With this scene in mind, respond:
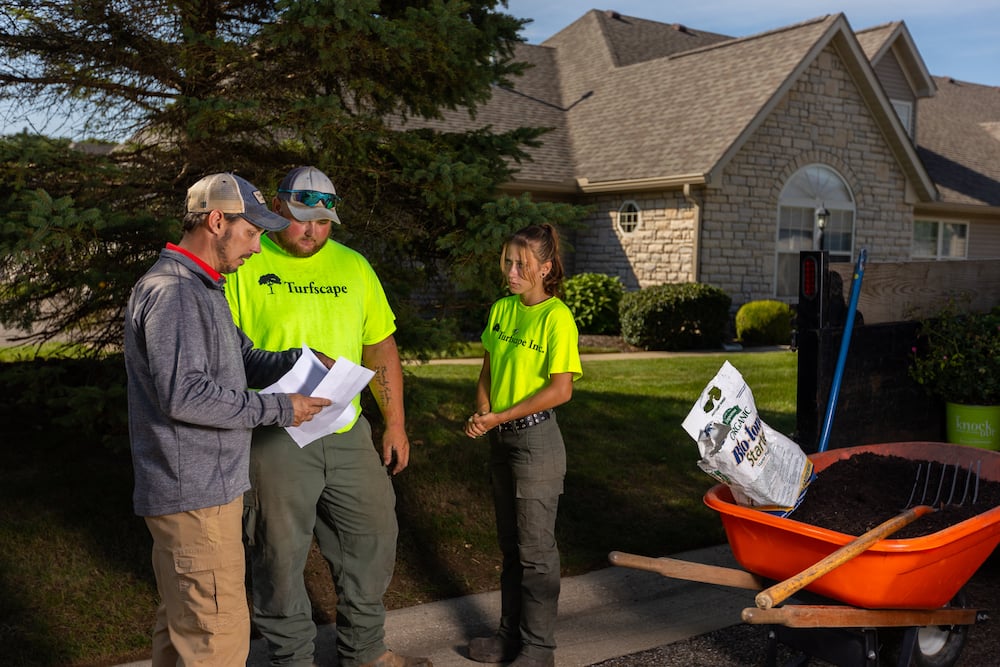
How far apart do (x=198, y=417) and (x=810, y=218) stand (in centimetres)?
1715

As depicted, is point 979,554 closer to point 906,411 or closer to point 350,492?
point 906,411

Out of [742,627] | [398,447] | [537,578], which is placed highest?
[398,447]

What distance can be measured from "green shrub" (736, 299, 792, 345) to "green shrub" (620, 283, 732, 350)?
26.9 inches

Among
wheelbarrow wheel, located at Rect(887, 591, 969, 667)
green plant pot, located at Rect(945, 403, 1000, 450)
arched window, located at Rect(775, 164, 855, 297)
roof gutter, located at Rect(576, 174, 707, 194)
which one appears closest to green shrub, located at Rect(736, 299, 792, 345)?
arched window, located at Rect(775, 164, 855, 297)

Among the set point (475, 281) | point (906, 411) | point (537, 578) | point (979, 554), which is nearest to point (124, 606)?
point (537, 578)

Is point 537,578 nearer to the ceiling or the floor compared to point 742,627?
nearer to the ceiling

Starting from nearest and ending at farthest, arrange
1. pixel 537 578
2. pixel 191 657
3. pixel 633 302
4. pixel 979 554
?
pixel 191 657
pixel 979 554
pixel 537 578
pixel 633 302

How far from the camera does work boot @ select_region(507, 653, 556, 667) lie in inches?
151

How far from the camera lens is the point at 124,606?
4445 mm

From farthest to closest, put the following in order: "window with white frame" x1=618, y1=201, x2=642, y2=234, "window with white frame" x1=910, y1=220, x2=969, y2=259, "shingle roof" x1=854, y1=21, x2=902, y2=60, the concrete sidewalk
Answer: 1. "window with white frame" x1=910, y1=220, x2=969, y2=259
2. "shingle roof" x1=854, y1=21, x2=902, y2=60
3. "window with white frame" x1=618, y1=201, x2=642, y2=234
4. the concrete sidewalk

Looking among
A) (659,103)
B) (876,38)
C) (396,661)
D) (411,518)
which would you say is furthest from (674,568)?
(876,38)

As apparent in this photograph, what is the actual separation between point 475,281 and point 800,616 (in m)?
3.00

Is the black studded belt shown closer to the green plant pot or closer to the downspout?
the green plant pot

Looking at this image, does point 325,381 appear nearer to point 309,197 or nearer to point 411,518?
point 309,197
